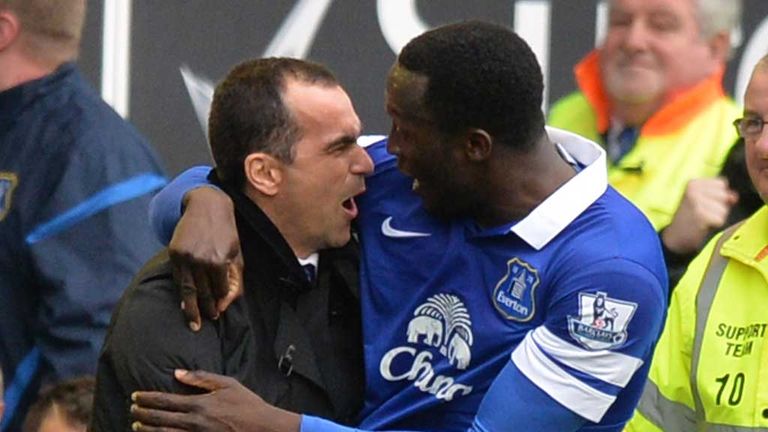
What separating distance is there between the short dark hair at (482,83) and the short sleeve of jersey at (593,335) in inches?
10.4

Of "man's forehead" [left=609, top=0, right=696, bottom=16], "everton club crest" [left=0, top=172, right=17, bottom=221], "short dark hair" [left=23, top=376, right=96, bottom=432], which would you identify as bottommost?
"short dark hair" [left=23, top=376, right=96, bottom=432]

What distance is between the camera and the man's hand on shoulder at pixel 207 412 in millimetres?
3473

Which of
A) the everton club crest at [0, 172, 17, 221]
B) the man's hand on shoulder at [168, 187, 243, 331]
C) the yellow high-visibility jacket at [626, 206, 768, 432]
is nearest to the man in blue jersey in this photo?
the man's hand on shoulder at [168, 187, 243, 331]

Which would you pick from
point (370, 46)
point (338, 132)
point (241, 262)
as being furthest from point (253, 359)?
point (370, 46)

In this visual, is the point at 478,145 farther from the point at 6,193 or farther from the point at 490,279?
the point at 6,193

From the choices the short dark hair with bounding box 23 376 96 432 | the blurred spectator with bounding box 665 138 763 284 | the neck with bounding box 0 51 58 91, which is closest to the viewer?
the short dark hair with bounding box 23 376 96 432

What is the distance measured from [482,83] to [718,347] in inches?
36.9

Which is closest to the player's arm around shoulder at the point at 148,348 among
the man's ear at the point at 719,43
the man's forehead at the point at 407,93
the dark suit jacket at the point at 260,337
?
the dark suit jacket at the point at 260,337

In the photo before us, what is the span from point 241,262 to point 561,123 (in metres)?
1.91

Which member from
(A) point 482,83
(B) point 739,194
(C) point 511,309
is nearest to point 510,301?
(C) point 511,309

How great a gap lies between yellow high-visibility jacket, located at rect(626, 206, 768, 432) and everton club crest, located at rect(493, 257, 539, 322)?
725mm

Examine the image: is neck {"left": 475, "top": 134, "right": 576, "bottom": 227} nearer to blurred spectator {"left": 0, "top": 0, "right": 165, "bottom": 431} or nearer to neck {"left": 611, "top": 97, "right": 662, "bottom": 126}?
blurred spectator {"left": 0, "top": 0, "right": 165, "bottom": 431}

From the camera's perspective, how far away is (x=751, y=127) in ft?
13.7

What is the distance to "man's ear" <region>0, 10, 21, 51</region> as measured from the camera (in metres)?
4.77
